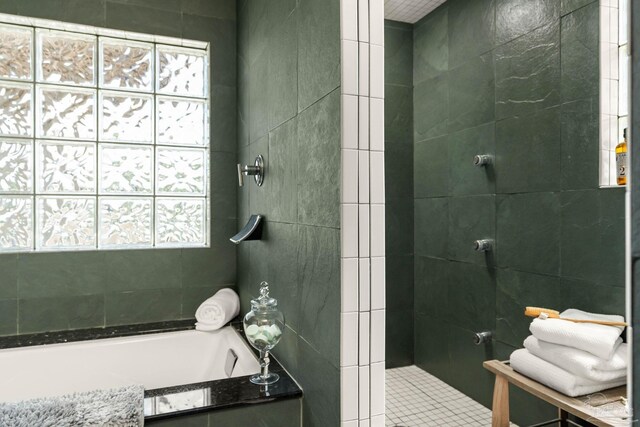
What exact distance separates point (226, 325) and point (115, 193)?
1043 mm

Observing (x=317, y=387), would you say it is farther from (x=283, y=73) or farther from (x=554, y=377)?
(x=283, y=73)

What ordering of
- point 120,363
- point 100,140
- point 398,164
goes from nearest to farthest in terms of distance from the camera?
point 120,363
point 100,140
point 398,164

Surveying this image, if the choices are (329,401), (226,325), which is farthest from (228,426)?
(226,325)

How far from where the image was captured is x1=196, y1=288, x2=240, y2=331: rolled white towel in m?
2.38

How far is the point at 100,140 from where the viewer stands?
95.6 inches

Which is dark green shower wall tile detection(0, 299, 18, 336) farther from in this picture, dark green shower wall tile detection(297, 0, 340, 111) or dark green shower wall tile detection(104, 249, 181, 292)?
dark green shower wall tile detection(297, 0, 340, 111)

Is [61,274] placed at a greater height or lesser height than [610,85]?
lesser

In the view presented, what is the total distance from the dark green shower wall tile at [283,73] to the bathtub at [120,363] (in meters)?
1.12

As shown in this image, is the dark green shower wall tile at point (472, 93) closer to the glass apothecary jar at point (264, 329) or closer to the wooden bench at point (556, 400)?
the wooden bench at point (556, 400)

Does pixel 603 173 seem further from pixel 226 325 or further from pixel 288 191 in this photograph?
pixel 226 325

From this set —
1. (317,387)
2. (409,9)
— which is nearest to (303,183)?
(317,387)

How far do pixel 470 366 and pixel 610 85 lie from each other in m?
1.62

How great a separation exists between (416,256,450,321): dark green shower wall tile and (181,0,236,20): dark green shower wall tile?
2055 millimetres

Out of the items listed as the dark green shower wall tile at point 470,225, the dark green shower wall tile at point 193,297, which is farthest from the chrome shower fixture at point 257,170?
the dark green shower wall tile at point 470,225
